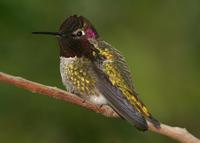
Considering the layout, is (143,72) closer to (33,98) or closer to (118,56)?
(33,98)

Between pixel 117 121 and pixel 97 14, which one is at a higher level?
pixel 97 14

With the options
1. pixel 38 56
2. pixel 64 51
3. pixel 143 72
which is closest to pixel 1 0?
pixel 38 56

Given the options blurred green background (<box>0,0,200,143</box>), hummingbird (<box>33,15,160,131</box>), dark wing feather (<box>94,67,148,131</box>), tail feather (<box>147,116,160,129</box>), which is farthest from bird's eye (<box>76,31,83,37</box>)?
blurred green background (<box>0,0,200,143</box>)

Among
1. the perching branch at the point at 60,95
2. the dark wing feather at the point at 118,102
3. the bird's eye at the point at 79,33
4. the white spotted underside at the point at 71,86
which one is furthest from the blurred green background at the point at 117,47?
the perching branch at the point at 60,95

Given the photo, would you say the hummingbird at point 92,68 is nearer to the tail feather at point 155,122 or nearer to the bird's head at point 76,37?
the bird's head at point 76,37

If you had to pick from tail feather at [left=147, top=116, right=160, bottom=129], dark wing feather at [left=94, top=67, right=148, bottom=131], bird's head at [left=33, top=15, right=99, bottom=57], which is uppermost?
bird's head at [left=33, top=15, right=99, bottom=57]

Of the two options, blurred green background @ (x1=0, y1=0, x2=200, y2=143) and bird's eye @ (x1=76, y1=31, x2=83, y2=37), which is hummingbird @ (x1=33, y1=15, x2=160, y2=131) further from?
blurred green background @ (x1=0, y1=0, x2=200, y2=143)
